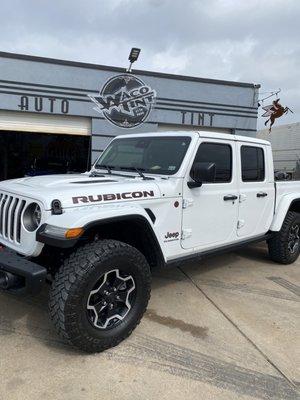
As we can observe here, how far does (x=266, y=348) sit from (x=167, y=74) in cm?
903

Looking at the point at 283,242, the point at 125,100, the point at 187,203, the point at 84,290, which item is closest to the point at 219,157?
the point at 187,203

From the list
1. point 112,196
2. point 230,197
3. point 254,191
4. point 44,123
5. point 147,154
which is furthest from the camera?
point 44,123

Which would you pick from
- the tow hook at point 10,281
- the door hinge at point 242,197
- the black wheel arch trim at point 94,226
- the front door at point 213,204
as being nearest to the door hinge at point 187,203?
the front door at point 213,204

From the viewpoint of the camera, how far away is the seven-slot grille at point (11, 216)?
3383mm

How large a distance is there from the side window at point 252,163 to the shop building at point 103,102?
6.04 meters

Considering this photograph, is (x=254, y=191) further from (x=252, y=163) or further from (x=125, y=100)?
(x=125, y=100)

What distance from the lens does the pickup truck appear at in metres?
3.08

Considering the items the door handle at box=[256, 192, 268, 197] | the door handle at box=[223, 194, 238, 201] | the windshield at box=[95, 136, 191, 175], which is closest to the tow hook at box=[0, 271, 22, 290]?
the windshield at box=[95, 136, 191, 175]

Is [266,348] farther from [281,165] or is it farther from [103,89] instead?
[281,165]

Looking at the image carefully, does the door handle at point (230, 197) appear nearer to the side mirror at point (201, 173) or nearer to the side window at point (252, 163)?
the side window at point (252, 163)

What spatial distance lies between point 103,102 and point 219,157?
21.8 feet

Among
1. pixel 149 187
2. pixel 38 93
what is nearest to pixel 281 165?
pixel 38 93

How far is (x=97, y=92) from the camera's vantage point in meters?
10.6

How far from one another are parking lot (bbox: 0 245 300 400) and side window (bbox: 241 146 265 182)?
4.72 ft
